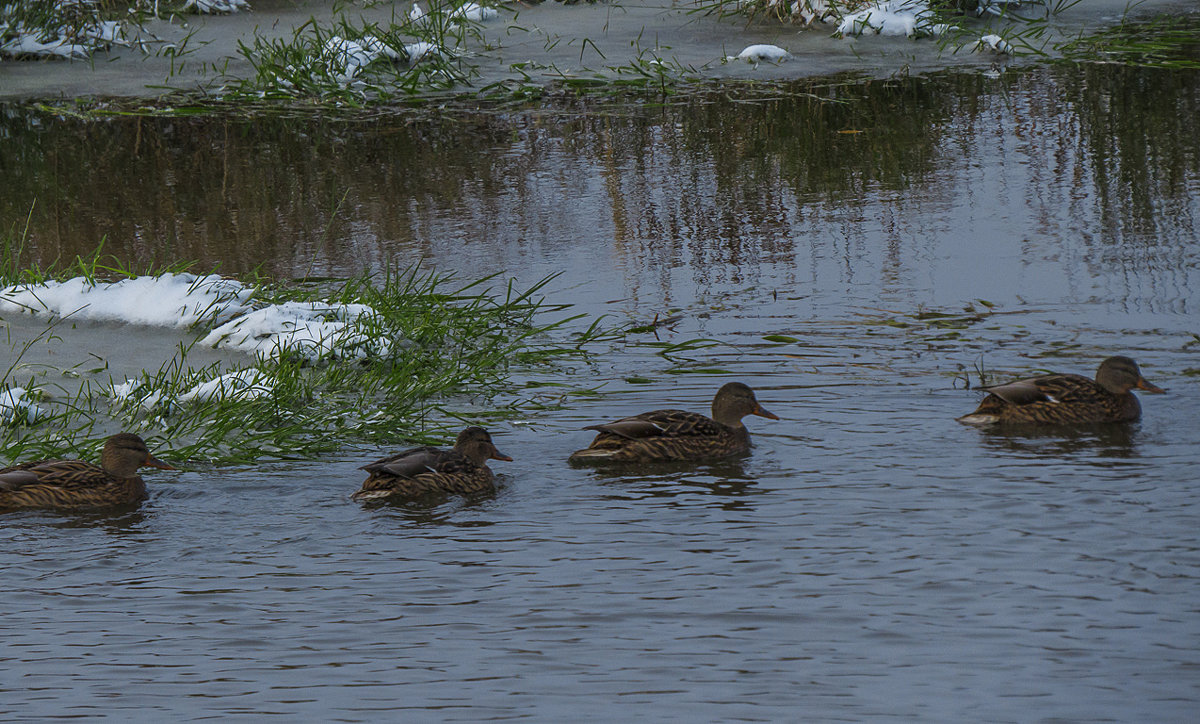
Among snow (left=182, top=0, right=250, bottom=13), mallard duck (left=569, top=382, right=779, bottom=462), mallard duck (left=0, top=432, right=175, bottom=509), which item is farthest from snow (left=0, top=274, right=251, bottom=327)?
snow (left=182, top=0, right=250, bottom=13)

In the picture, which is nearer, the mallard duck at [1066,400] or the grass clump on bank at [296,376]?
the mallard duck at [1066,400]

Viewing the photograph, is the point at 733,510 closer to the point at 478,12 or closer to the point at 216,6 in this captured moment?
the point at 478,12

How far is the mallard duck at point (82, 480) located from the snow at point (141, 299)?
8.54ft

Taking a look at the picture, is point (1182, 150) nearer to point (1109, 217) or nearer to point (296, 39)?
point (1109, 217)

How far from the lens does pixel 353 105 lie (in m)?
16.8

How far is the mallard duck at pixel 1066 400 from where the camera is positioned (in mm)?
7180

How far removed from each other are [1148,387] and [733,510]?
229 cm

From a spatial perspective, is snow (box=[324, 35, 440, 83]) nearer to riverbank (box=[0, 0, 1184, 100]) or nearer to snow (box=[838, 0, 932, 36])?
riverbank (box=[0, 0, 1184, 100])

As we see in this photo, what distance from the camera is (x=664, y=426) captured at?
23.6ft

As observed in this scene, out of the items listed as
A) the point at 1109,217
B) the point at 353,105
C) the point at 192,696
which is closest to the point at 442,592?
the point at 192,696

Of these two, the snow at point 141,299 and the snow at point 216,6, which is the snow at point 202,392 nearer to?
the snow at point 141,299

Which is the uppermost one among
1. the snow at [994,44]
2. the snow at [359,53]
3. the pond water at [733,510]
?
the snow at [359,53]

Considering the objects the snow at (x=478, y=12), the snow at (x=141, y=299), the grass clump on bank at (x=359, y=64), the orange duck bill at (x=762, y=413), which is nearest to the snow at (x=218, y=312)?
the snow at (x=141, y=299)

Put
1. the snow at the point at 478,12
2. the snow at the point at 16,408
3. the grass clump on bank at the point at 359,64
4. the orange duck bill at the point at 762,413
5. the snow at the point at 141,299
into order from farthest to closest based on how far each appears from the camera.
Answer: the snow at the point at 478,12, the grass clump on bank at the point at 359,64, the snow at the point at 141,299, the snow at the point at 16,408, the orange duck bill at the point at 762,413
